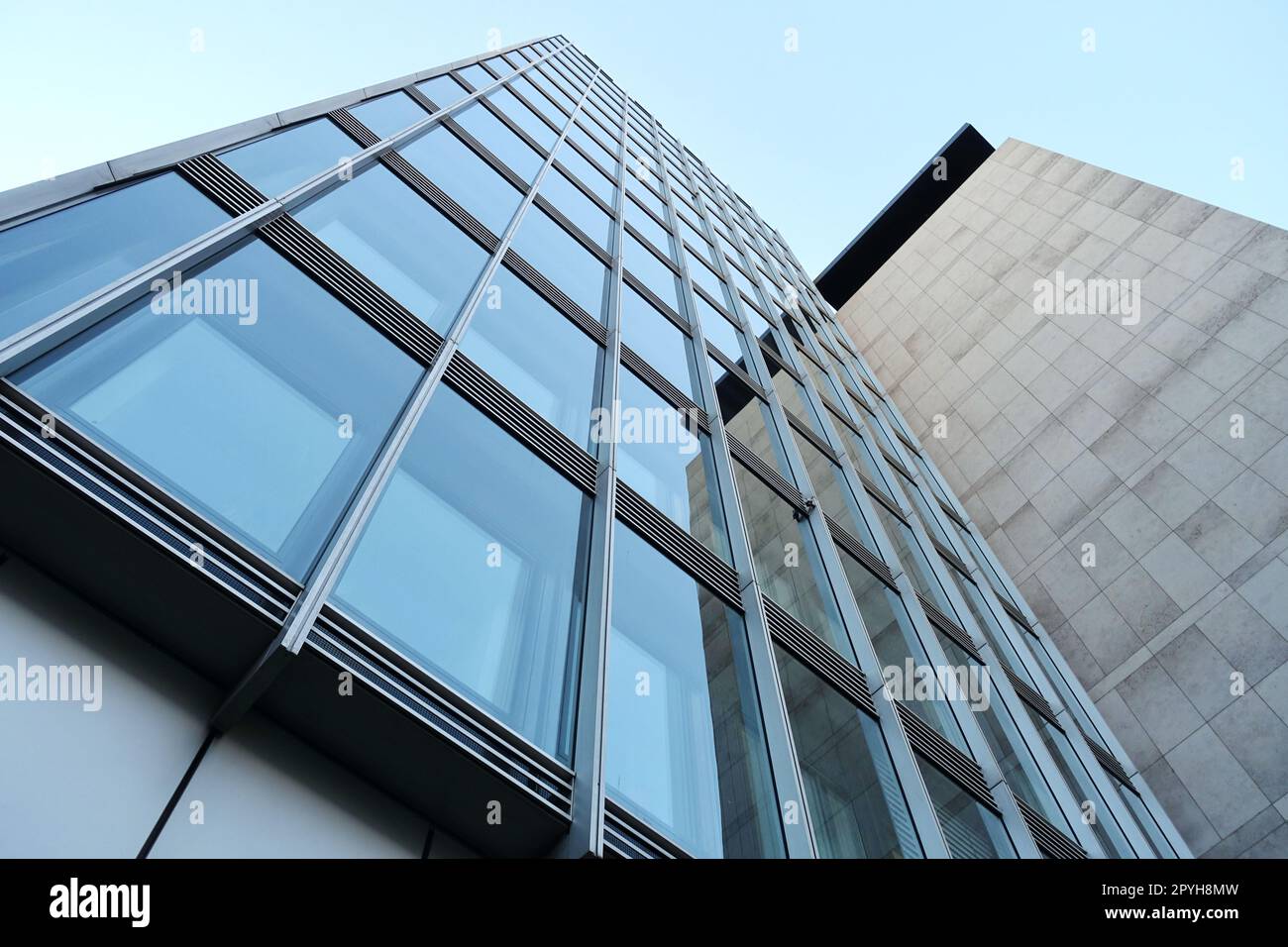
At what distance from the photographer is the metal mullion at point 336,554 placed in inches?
176

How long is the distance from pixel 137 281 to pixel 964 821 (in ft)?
27.5

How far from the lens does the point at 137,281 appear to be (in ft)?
18.4

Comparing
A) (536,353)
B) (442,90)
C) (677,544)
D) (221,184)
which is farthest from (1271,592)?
(221,184)

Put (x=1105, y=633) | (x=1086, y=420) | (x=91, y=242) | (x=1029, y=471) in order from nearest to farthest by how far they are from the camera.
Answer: (x=91, y=242) < (x=1105, y=633) < (x=1086, y=420) < (x=1029, y=471)

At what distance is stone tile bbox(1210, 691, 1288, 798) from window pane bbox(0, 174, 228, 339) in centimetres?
1437

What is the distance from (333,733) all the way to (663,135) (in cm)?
2975

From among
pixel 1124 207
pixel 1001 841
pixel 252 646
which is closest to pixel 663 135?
pixel 1124 207

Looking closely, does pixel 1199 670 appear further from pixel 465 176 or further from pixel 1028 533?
pixel 465 176

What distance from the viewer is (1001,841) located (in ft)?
30.0

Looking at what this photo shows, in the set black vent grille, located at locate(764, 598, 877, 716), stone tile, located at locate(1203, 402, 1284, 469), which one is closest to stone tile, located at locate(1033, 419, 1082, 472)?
stone tile, located at locate(1203, 402, 1284, 469)

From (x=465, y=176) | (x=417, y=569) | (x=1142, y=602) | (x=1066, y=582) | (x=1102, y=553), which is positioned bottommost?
(x=417, y=569)

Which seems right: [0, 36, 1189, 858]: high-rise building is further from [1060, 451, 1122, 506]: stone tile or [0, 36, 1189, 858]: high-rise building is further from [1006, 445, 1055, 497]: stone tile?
[1006, 445, 1055, 497]: stone tile

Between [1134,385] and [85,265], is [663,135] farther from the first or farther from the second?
[85,265]

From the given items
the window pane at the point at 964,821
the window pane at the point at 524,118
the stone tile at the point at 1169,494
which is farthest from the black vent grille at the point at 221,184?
the stone tile at the point at 1169,494
